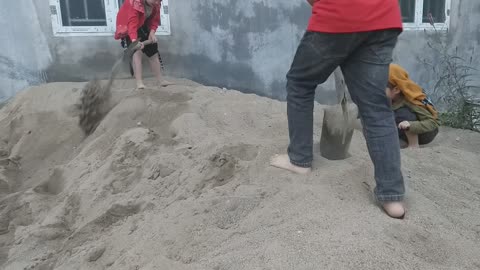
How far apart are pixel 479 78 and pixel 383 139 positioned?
4946 millimetres

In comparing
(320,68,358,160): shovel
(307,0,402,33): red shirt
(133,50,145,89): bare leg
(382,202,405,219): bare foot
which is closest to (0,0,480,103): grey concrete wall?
(133,50,145,89): bare leg

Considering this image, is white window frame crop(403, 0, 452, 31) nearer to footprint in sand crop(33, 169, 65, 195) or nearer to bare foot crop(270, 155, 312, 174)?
bare foot crop(270, 155, 312, 174)

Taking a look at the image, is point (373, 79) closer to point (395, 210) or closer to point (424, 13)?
point (395, 210)

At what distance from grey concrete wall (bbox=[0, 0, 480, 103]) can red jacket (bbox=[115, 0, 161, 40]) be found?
499 millimetres

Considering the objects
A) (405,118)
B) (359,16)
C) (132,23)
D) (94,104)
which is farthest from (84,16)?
(359,16)

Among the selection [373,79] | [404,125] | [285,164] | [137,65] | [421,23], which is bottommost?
[404,125]

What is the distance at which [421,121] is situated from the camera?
3.56m

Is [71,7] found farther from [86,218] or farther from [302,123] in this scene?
[302,123]

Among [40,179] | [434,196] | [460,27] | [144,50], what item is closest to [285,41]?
[144,50]

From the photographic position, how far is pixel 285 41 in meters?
5.83

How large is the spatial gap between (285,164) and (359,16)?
815 millimetres

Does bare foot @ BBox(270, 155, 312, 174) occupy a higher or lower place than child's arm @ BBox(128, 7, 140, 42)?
lower

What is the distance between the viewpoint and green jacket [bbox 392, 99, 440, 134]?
3535mm

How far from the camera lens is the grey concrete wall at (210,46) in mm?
5207
